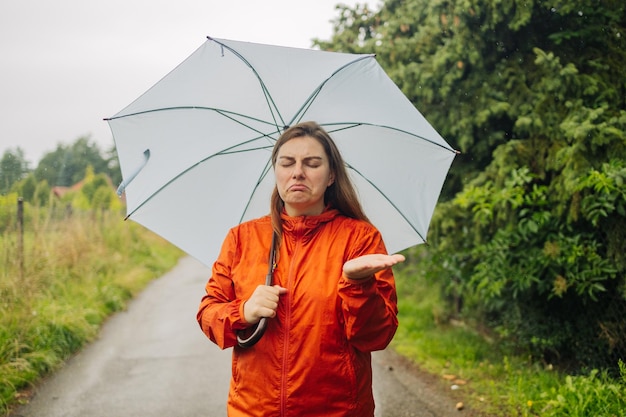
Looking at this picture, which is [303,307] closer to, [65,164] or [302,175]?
[302,175]

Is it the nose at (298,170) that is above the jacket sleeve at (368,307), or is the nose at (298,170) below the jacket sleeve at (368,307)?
above

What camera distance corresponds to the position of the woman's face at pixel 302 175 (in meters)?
2.55

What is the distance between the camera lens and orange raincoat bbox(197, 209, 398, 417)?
2.29 metres

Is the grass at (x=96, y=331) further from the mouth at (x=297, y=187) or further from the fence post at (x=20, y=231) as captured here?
the mouth at (x=297, y=187)

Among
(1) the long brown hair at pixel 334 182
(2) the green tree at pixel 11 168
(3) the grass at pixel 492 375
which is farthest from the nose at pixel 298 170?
(2) the green tree at pixel 11 168


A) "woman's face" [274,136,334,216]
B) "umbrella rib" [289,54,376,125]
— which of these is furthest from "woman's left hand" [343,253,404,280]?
"umbrella rib" [289,54,376,125]

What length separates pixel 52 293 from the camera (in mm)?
8648

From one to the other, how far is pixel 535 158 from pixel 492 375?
7.61 ft

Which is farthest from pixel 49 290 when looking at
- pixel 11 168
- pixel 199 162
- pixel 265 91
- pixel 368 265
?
pixel 368 265

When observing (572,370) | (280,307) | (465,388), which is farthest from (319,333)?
(572,370)

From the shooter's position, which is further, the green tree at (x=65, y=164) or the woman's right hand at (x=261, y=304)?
the green tree at (x=65, y=164)

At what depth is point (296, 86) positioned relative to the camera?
3.03 meters

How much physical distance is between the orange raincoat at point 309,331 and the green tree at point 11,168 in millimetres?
5111

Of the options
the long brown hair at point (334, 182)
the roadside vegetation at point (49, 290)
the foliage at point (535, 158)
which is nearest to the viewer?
the long brown hair at point (334, 182)
